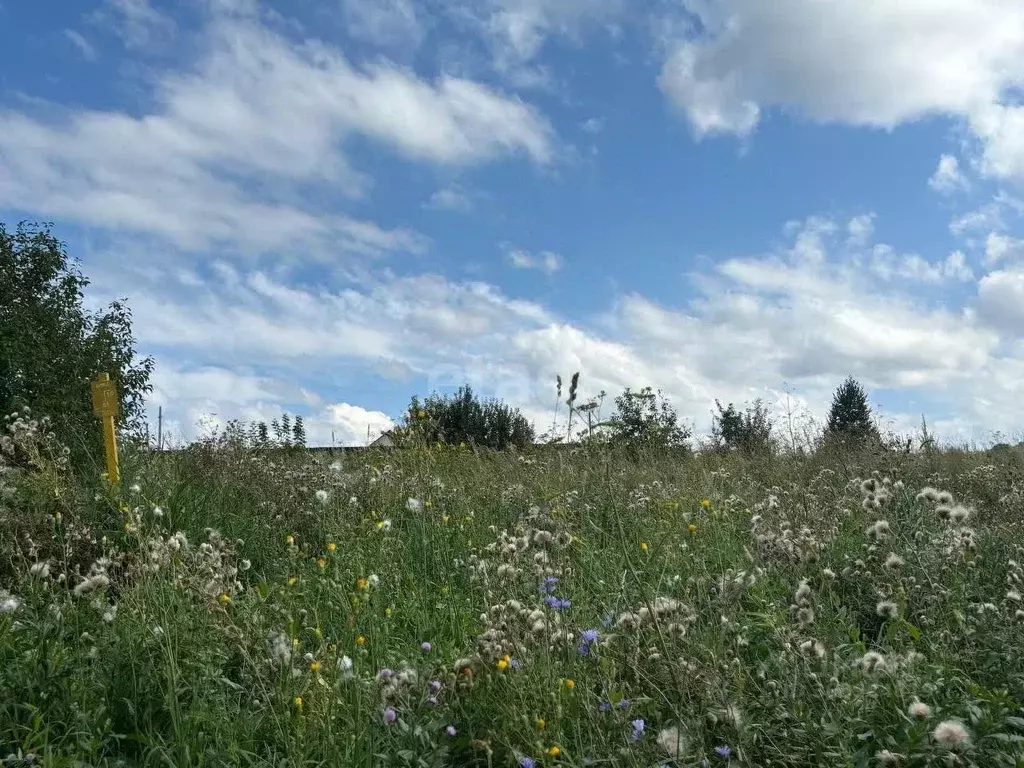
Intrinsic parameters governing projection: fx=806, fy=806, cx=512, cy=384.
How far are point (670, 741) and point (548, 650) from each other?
45 cm

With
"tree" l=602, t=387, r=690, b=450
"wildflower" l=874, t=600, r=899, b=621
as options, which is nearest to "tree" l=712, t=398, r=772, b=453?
"tree" l=602, t=387, r=690, b=450

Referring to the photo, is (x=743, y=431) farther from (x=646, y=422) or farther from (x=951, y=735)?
(x=951, y=735)

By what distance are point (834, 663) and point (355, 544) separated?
295 centimetres

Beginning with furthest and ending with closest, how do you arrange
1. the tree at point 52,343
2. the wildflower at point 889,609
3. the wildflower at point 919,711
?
the tree at point 52,343 < the wildflower at point 889,609 < the wildflower at point 919,711

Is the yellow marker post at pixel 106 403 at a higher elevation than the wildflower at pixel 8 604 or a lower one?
higher

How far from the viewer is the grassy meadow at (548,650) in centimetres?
252

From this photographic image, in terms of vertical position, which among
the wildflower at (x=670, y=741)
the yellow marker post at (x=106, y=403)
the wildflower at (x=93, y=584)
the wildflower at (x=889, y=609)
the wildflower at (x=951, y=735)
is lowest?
the wildflower at (x=670, y=741)

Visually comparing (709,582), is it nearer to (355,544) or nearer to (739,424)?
(355,544)

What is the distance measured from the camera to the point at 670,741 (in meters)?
2.39

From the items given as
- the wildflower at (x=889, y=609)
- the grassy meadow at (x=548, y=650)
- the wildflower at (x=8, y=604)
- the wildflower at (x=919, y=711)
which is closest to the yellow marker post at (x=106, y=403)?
the grassy meadow at (x=548, y=650)

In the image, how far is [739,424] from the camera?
15.1 metres

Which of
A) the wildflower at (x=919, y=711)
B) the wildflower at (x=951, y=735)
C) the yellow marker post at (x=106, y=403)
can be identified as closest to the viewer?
the wildflower at (x=951, y=735)

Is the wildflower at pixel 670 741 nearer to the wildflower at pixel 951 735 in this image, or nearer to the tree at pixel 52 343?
the wildflower at pixel 951 735

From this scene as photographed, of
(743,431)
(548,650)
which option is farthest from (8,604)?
(743,431)
